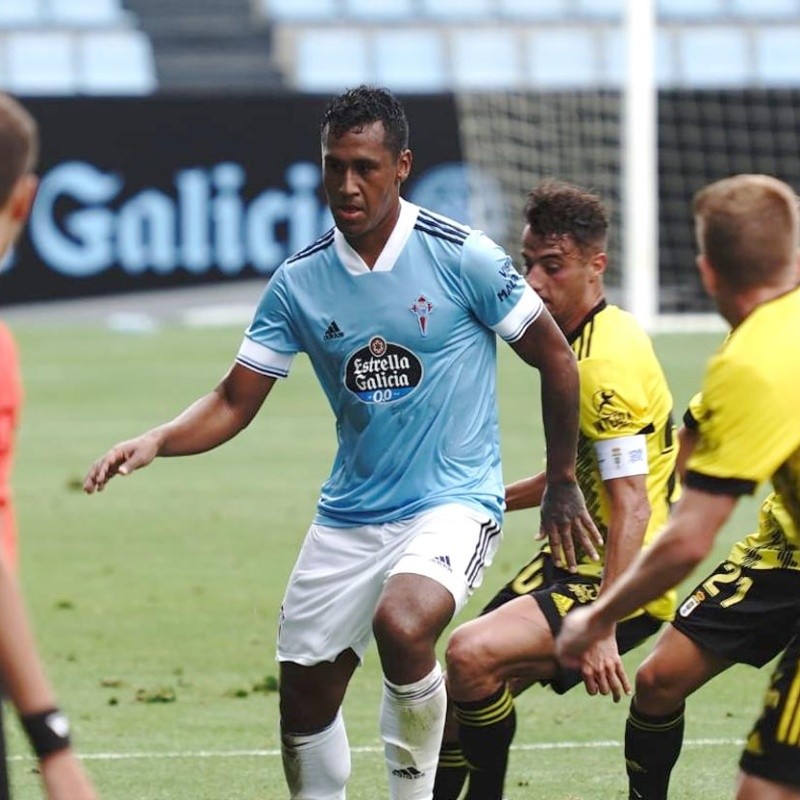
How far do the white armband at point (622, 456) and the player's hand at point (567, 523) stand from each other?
0.78 ft

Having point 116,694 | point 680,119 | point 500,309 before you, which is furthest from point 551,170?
point 500,309

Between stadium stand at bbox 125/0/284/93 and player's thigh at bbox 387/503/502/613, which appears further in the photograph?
stadium stand at bbox 125/0/284/93

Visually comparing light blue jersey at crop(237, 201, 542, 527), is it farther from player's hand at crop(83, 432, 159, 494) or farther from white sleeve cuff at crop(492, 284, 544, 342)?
player's hand at crop(83, 432, 159, 494)

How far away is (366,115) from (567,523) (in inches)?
56.0

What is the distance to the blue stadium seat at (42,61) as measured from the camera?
93.2ft

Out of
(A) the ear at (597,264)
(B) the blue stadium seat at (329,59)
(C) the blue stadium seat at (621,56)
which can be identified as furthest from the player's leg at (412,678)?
(C) the blue stadium seat at (621,56)

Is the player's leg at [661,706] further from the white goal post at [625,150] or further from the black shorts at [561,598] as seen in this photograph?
the white goal post at [625,150]

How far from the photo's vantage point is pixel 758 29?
30.5m

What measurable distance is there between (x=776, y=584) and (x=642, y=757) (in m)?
0.73

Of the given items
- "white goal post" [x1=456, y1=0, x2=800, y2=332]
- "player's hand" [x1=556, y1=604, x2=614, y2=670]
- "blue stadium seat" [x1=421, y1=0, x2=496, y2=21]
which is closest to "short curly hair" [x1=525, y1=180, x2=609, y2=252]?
"player's hand" [x1=556, y1=604, x2=614, y2=670]

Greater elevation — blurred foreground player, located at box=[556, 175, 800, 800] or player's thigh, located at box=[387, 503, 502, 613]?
blurred foreground player, located at box=[556, 175, 800, 800]

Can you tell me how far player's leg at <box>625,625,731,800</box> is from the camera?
5988 millimetres

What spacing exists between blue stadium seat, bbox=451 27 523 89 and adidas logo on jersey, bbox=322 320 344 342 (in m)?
23.5

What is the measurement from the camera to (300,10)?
31.1 m
